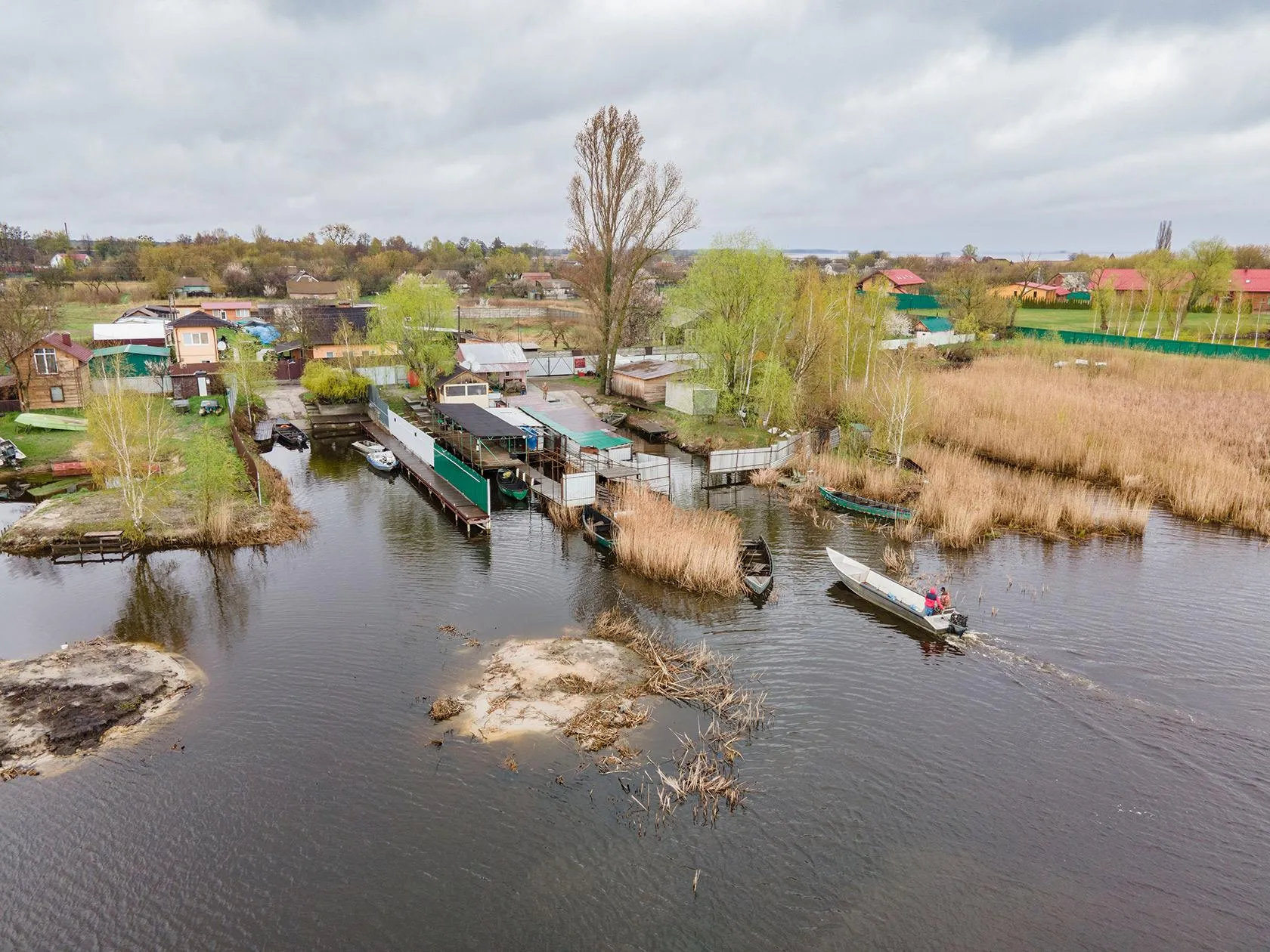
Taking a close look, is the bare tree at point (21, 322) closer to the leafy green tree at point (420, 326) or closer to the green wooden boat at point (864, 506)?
the leafy green tree at point (420, 326)

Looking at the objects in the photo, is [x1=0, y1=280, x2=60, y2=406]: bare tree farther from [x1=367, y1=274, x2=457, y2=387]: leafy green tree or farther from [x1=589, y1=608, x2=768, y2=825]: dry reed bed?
[x1=589, y1=608, x2=768, y2=825]: dry reed bed

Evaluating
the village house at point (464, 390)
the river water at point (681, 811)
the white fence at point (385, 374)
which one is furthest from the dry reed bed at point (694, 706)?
the white fence at point (385, 374)

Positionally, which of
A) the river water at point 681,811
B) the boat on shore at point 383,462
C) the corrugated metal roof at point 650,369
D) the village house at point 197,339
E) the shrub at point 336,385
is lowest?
the river water at point 681,811

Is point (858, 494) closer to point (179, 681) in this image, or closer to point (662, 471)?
point (662, 471)

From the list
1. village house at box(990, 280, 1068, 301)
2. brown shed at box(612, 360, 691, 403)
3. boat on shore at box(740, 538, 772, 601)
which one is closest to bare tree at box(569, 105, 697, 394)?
brown shed at box(612, 360, 691, 403)

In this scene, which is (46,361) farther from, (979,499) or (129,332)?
(979,499)

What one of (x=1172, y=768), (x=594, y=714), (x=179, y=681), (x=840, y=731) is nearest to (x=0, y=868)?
(x=179, y=681)

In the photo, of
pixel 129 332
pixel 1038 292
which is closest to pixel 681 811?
pixel 129 332
